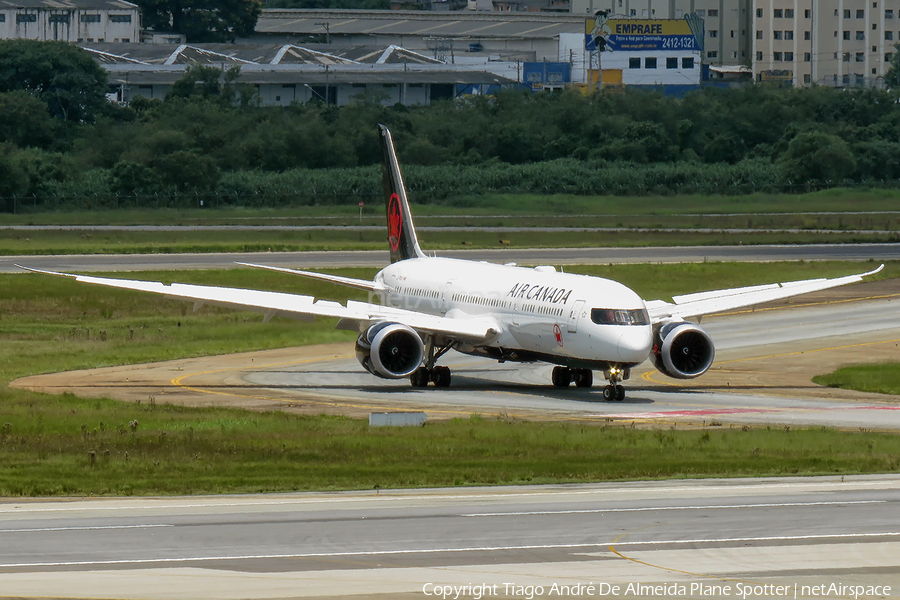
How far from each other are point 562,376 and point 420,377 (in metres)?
5.17

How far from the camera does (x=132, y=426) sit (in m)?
36.2

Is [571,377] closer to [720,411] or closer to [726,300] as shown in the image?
[726,300]

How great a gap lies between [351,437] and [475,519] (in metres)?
11.0

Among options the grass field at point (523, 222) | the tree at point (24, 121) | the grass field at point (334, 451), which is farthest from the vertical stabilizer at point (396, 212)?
the tree at point (24, 121)

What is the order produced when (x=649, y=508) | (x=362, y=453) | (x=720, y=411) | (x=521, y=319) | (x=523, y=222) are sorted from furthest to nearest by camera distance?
1. (x=523, y=222)
2. (x=521, y=319)
3. (x=720, y=411)
4. (x=362, y=453)
5. (x=649, y=508)

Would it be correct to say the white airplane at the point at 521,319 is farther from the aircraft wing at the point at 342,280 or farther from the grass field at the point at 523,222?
the grass field at the point at 523,222

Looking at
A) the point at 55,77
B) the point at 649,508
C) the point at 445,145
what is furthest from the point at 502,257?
the point at 55,77

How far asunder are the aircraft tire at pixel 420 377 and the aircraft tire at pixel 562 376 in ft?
15.2

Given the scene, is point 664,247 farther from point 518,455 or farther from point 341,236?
point 518,455

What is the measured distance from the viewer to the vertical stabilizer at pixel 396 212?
2315 inches

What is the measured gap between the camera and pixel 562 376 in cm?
4950

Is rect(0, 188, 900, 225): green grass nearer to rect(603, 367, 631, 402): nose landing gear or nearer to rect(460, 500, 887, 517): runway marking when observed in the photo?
rect(603, 367, 631, 402): nose landing gear

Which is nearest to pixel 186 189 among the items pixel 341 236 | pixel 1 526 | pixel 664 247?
pixel 341 236

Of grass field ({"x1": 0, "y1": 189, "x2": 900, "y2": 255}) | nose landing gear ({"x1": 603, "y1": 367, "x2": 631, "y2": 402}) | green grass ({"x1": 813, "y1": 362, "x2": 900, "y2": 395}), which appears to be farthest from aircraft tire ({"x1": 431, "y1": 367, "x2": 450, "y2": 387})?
grass field ({"x1": 0, "y1": 189, "x2": 900, "y2": 255})
